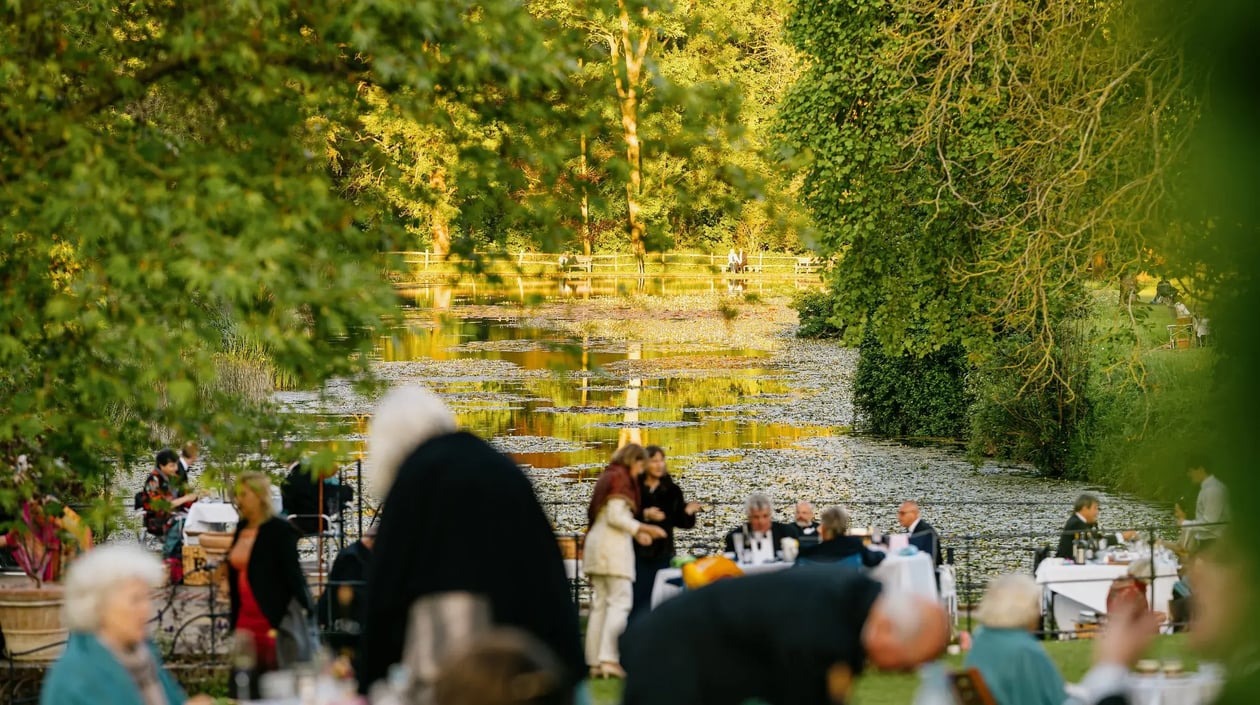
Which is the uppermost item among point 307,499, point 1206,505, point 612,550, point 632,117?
point 632,117

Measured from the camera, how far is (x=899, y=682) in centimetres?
1026

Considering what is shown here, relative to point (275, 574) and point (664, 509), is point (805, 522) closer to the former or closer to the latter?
point (664, 509)

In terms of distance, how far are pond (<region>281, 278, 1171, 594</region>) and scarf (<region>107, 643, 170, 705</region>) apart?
1.63m

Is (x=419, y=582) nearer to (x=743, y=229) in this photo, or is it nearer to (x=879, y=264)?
(x=879, y=264)

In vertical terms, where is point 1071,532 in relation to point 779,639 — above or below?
below

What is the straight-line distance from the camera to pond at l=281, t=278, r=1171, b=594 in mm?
20553

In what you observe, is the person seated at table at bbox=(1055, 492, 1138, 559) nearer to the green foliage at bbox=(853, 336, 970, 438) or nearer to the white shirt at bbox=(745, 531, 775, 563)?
the white shirt at bbox=(745, 531, 775, 563)

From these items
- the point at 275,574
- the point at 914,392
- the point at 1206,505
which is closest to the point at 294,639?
the point at 275,574

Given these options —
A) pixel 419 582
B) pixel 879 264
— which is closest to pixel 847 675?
pixel 419 582

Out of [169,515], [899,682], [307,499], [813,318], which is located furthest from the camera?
[813,318]

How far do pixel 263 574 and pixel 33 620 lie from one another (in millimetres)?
4395

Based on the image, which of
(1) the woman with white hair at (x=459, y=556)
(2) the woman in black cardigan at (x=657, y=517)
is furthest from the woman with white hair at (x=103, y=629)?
(2) the woman in black cardigan at (x=657, y=517)

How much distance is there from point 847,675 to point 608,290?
51.0m

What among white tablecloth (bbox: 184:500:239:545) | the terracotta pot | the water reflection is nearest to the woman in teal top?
the terracotta pot
